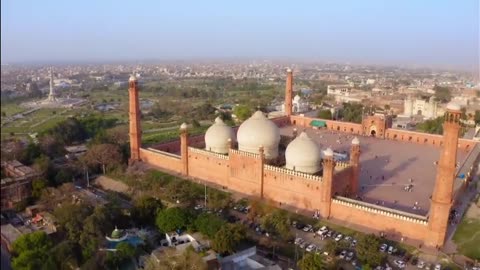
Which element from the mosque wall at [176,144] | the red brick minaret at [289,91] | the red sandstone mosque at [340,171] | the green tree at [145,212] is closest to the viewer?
the red sandstone mosque at [340,171]

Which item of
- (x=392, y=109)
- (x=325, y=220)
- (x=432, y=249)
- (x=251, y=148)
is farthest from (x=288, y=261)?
(x=392, y=109)

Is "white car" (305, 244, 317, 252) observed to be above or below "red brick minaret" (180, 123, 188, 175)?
below

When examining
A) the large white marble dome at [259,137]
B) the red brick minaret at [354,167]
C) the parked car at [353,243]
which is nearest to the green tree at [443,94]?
the red brick minaret at [354,167]

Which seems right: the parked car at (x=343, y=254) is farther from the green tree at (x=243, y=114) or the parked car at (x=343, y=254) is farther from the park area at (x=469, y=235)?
the green tree at (x=243, y=114)

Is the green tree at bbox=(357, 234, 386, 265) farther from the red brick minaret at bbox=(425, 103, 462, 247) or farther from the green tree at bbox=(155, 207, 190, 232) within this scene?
the green tree at bbox=(155, 207, 190, 232)

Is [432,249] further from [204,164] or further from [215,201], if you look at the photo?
[204,164]

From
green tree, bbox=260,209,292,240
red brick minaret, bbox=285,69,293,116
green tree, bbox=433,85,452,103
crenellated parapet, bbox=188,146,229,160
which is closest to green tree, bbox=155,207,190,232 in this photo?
green tree, bbox=260,209,292,240

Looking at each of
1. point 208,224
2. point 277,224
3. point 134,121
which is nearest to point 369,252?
point 277,224
